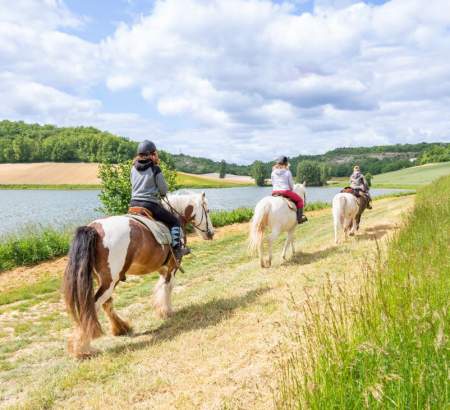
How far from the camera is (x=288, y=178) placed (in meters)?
9.86

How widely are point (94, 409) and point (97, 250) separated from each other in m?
2.15

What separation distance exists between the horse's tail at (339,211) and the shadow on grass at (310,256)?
1.11m

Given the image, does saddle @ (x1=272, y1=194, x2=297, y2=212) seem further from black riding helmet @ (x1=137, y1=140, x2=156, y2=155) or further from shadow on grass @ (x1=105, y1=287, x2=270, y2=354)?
black riding helmet @ (x1=137, y1=140, x2=156, y2=155)

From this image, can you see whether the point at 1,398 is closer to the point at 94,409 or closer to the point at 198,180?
the point at 94,409

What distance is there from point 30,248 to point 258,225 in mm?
8885

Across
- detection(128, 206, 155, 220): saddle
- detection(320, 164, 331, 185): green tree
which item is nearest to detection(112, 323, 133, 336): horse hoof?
detection(128, 206, 155, 220): saddle

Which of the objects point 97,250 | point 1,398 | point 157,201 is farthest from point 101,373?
point 157,201

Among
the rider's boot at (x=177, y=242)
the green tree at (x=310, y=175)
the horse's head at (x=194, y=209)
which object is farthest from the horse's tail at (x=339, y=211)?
the green tree at (x=310, y=175)

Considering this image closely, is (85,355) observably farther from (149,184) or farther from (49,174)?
(49,174)

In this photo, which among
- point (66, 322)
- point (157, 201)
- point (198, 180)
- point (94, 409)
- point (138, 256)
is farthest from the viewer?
point (198, 180)

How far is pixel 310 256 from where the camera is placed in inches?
400

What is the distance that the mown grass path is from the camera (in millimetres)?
3617

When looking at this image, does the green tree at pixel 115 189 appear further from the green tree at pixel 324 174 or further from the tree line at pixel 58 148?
the green tree at pixel 324 174

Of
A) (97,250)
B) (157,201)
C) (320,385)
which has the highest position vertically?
(157,201)
